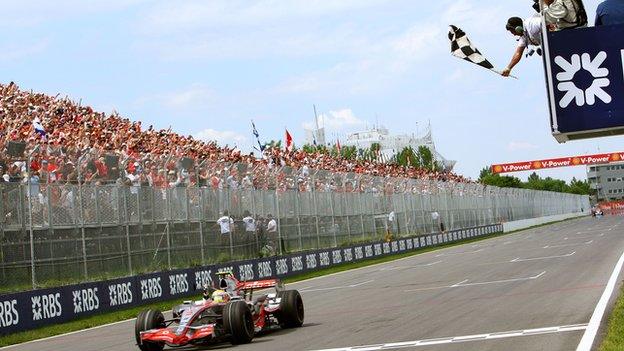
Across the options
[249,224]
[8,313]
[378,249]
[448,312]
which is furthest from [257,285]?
[378,249]

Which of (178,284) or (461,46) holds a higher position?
(461,46)

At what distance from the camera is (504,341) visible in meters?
12.3

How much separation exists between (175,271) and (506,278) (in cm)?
898

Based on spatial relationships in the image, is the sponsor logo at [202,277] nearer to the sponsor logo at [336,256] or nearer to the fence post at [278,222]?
the fence post at [278,222]

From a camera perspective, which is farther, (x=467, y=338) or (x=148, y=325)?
(x=148, y=325)

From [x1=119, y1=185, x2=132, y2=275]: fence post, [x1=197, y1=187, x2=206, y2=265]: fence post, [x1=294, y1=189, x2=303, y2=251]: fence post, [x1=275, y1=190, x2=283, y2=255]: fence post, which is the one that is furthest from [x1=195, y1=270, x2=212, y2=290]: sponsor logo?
[x1=294, y1=189, x2=303, y2=251]: fence post

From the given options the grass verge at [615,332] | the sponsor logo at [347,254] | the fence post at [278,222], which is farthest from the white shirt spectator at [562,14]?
the sponsor logo at [347,254]

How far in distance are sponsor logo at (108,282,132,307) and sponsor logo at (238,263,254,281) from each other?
675cm

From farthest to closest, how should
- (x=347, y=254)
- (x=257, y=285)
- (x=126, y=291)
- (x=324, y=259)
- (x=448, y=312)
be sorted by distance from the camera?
(x=347, y=254) < (x=324, y=259) < (x=126, y=291) < (x=448, y=312) < (x=257, y=285)

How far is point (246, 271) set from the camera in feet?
105

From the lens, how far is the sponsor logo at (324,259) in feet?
130

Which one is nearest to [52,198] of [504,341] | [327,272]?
[504,341]

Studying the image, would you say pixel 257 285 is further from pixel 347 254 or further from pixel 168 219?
pixel 347 254

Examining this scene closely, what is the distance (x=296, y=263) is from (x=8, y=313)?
57.4ft
